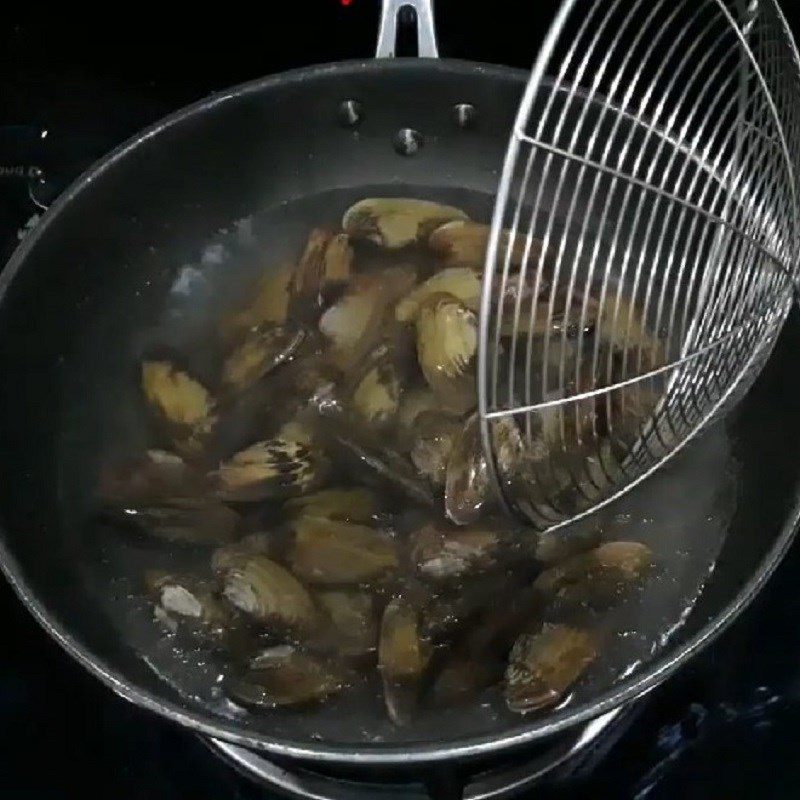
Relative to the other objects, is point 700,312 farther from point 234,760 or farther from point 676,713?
point 234,760

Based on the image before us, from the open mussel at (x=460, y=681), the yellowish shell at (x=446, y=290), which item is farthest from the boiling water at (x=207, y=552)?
the yellowish shell at (x=446, y=290)

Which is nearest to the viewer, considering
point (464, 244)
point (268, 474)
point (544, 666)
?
point (544, 666)

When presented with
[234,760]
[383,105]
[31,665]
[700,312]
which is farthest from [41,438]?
[700,312]

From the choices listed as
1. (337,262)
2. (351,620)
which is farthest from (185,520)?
(337,262)

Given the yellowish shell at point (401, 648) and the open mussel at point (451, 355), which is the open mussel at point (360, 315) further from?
the yellowish shell at point (401, 648)

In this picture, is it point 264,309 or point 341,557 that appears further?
point 264,309

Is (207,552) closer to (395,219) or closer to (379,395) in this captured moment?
(379,395)
